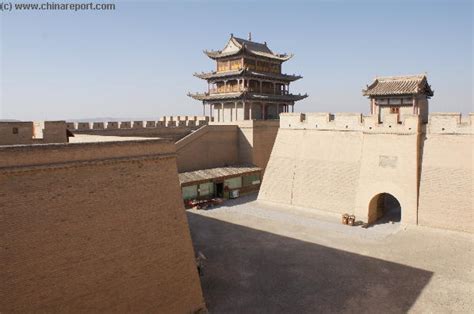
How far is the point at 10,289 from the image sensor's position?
9258 mm

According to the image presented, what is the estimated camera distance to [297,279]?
49.1 ft

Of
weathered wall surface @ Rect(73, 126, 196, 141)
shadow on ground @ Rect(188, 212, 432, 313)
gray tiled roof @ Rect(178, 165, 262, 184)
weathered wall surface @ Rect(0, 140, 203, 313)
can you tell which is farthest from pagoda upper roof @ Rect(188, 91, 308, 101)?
weathered wall surface @ Rect(0, 140, 203, 313)

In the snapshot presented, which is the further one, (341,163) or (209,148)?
(209,148)

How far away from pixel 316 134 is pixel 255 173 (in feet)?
25.1

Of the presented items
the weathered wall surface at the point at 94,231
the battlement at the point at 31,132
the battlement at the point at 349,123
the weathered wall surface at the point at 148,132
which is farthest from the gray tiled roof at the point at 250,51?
the weathered wall surface at the point at 94,231

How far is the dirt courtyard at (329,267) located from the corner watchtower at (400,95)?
6.90 m

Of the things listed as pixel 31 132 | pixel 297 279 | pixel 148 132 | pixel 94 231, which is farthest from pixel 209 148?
pixel 94 231

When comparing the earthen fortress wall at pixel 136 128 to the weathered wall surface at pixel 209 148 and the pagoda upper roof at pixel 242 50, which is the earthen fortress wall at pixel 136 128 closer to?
the weathered wall surface at pixel 209 148

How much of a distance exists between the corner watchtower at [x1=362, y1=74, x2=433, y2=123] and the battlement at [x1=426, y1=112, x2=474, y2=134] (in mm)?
893

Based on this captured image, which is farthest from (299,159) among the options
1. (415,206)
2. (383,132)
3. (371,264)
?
(371,264)

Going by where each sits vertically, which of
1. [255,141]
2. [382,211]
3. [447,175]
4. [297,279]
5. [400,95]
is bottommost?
[297,279]

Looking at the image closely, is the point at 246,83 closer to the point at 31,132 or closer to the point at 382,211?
the point at 382,211

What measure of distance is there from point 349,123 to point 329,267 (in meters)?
11.0

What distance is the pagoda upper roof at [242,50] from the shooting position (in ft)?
115
